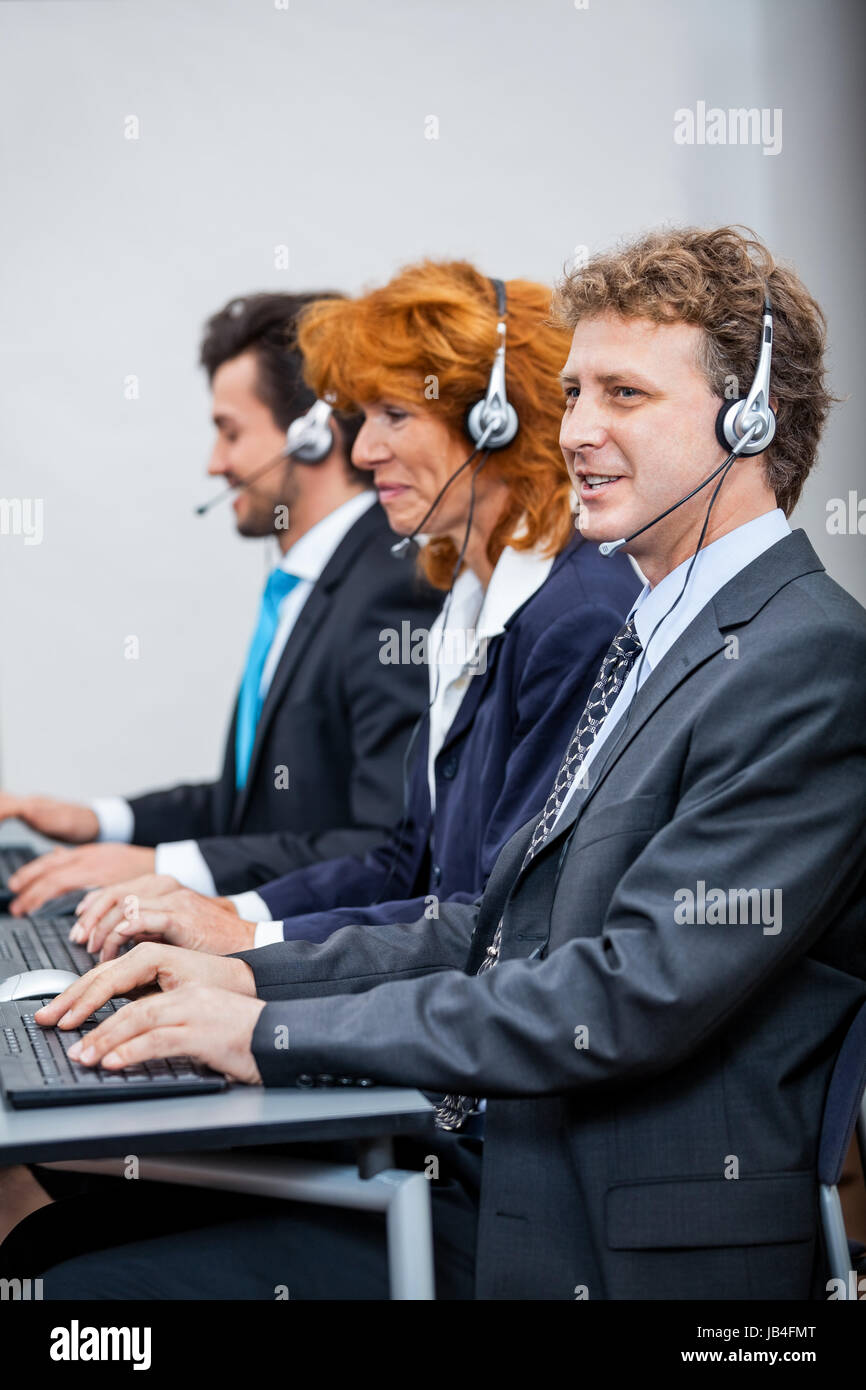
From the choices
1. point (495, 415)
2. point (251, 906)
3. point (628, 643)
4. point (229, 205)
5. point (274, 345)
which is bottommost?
point (251, 906)

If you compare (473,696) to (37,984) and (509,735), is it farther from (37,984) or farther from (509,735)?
(37,984)

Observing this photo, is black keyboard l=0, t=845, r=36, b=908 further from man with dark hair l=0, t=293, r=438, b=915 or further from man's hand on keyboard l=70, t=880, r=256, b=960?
man's hand on keyboard l=70, t=880, r=256, b=960

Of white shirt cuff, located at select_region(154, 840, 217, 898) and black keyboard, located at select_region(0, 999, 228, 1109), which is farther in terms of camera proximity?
white shirt cuff, located at select_region(154, 840, 217, 898)

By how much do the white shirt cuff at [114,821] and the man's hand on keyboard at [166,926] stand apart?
2.69ft

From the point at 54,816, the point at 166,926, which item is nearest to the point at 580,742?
the point at 166,926

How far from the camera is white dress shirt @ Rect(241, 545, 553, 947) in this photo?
5.39 feet

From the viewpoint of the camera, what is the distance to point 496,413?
1.73 metres

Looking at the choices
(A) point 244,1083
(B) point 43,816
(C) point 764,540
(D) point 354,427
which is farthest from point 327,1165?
(D) point 354,427

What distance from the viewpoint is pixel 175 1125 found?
95cm

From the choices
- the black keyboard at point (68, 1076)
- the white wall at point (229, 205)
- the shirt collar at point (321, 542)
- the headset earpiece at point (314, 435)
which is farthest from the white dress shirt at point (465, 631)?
the white wall at point (229, 205)

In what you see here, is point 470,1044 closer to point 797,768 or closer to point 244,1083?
point 244,1083

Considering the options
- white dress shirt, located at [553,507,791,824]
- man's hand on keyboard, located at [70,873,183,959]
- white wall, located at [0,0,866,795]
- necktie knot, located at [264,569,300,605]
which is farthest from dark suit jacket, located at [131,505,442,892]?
white dress shirt, located at [553,507,791,824]

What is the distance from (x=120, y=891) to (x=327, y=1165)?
55cm

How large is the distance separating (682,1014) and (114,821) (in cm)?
154
